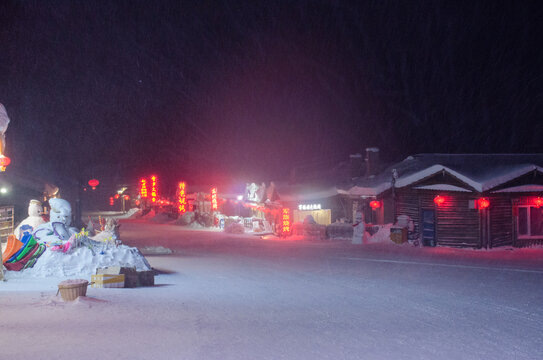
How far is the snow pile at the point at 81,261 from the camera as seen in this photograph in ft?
39.9

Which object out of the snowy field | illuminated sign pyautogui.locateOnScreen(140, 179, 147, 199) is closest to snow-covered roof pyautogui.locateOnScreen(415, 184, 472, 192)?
the snowy field

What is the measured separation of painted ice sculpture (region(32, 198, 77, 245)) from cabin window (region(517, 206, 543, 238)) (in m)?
20.9

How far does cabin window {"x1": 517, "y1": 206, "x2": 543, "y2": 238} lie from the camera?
75.2 feet

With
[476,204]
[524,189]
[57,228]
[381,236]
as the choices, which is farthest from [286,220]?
[57,228]

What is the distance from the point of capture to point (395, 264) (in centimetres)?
1694

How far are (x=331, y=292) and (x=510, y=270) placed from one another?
7824 mm

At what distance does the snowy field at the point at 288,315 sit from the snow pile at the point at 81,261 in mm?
516

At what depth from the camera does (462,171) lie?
23.6 m

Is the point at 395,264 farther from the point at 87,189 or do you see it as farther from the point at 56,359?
the point at 87,189

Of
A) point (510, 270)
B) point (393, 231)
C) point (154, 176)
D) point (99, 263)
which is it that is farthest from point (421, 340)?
point (154, 176)

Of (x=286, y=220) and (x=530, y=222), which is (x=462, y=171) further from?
(x=286, y=220)

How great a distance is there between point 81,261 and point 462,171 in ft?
62.3

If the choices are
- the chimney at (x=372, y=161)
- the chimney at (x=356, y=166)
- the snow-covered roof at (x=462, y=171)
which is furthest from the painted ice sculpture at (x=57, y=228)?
the chimney at (x=356, y=166)

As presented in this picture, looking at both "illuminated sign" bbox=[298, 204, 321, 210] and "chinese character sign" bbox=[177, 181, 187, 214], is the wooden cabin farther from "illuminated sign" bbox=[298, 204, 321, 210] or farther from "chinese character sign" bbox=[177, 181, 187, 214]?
"chinese character sign" bbox=[177, 181, 187, 214]
